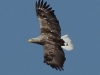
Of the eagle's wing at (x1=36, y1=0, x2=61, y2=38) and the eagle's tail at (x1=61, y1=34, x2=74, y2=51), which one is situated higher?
the eagle's wing at (x1=36, y1=0, x2=61, y2=38)

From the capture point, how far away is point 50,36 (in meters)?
25.1

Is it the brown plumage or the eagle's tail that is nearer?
the brown plumage

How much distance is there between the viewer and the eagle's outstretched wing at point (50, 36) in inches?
941

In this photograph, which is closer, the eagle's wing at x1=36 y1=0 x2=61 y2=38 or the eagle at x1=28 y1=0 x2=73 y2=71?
the eagle at x1=28 y1=0 x2=73 y2=71

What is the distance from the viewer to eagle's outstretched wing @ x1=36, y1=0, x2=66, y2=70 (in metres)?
23.9

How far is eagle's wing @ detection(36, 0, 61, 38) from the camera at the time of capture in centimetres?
2533

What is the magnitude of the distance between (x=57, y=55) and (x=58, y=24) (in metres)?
1.58

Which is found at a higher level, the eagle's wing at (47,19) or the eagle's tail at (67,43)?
the eagle's wing at (47,19)

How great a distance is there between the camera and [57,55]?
24109mm

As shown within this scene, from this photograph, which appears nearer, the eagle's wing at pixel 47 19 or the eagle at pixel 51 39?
the eagle at pixel 51 39

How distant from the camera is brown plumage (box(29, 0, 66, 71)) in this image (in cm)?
2391

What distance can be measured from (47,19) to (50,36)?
2.58 feet

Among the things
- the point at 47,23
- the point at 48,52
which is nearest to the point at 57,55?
the point at 48,52

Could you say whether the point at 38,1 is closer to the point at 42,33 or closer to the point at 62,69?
the point at 42,33
